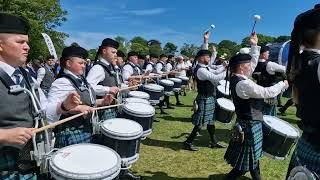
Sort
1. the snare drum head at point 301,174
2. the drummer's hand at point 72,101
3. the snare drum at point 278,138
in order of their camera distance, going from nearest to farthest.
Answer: the snare drum head at point 301,174, the drummer's hand at point 72,101, the snare drum at point 278,138

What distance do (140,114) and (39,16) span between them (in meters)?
38.8

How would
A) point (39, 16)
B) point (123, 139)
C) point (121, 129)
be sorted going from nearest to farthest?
point (123, 139)
point (121, 129)
point (39, 16)

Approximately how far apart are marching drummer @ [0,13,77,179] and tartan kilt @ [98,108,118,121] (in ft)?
7.60

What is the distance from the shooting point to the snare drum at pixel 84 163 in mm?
2984

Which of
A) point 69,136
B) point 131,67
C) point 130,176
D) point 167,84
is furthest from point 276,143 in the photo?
point 167,84

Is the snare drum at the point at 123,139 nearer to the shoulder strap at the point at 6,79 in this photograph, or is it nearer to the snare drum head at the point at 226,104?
the shoulder strap at the point at 6,79

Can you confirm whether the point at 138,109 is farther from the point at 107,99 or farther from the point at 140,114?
the point at 107,99

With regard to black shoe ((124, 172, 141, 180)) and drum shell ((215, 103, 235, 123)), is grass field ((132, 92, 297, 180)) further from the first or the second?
drum shell ((215, 103, 235, 123))

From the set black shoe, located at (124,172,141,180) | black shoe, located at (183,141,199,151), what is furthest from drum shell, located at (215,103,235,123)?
black shoe, located at (124,172,141,180)

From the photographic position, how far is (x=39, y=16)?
4144 centimetres

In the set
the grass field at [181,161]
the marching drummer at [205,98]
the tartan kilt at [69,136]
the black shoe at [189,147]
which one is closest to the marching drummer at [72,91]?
the tartan kilt at [69,136]

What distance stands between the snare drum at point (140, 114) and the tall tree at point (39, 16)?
25367 millimetres

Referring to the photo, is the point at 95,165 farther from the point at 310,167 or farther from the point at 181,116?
the point at 181,116

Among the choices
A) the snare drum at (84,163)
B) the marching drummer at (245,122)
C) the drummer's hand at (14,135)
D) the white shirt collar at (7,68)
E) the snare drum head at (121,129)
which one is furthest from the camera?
the marching drummer at (245,122)
